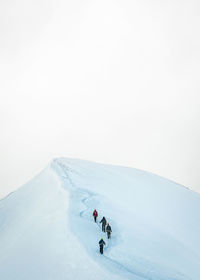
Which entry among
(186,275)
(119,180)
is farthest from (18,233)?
(119,180)

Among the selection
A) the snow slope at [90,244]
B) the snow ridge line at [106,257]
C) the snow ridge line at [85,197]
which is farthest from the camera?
the snow ridge line at [85,197]

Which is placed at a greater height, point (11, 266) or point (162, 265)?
point (162, 265)

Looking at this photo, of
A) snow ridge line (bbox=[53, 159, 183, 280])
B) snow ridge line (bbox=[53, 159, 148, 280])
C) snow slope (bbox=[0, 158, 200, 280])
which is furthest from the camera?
snow ridge line (bbox=[53, 159, 148, 280])

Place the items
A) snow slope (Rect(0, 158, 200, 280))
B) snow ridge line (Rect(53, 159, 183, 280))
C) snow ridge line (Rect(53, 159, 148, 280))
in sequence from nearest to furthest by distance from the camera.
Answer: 1. snow slope (Rect(0, 158, 200, 280))
2. snow ridge line (Rect(53, 159, 183, 280))
3. snow ridge line (Rect(53, 159, 148, 280))

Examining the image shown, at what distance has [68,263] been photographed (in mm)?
13812

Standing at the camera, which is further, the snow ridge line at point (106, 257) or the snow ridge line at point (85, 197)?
the snow ridge line at point (85, 197)

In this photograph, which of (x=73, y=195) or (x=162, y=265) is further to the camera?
(x=73, y=195)

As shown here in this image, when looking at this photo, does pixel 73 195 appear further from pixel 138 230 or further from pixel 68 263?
pixel 68 263

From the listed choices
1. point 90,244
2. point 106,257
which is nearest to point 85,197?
point 90,244

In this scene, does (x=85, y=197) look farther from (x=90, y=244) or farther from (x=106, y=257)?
(x=106, y=257)

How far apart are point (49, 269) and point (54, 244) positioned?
7.22 feet

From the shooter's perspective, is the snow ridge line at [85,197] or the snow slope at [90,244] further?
the snow ridge line at [85,197]

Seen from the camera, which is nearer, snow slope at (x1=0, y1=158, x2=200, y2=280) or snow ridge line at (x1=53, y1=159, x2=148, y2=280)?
snow slope at (x1=0, y1=158, x2=200, y2=280)

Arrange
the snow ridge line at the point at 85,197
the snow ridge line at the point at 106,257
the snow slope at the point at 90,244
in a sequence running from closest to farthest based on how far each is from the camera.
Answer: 1. the snow slope at the point at 90,244
2. the snow ridge line at the point at 106,257
3. the snow ridge line at the point at 85,197
